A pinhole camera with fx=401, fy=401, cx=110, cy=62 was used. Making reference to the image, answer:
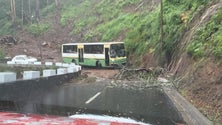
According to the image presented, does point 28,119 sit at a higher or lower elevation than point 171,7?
lower

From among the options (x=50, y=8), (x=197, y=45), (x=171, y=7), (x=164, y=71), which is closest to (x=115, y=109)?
(x=197, y=45)

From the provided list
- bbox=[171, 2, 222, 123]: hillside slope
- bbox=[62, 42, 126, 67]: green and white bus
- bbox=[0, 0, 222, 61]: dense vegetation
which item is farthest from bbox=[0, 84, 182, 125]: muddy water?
bbox=[62, 42, 126, 67]: green and white bus

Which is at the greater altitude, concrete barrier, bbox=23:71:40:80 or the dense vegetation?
the dense vegetation

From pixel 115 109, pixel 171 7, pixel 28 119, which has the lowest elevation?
pixel 115 109

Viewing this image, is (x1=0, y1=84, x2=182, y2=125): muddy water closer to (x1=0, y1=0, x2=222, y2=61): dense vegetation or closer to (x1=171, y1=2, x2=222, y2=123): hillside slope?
(x1=171, y1=2, x2=222, y2=123): hillside slope

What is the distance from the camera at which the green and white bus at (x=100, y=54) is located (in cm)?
3878

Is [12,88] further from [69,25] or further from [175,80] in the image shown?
[69,25]

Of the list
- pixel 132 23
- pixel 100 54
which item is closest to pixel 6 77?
pixel 100 54

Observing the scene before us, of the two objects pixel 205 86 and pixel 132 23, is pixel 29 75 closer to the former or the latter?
pixel 205 86

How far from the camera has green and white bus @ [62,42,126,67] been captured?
38.8 meters

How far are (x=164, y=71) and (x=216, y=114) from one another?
1624 cm

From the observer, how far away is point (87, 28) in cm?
6544

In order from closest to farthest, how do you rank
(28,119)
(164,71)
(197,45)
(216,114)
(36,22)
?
(28,119), (216,114), (197,45), (164,71), (36,22)

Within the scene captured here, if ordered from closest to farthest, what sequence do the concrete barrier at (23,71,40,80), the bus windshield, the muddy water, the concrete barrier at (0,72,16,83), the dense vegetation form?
the muddy water, the concrete barrier at (0,72,16,83), the concrete barrier at (23,71,40,80), the dense vegetation, the bus windshield
